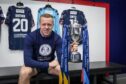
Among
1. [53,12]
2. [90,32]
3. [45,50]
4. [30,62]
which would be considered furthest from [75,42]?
[30,62]

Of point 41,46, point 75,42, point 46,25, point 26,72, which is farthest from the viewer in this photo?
point 75,42

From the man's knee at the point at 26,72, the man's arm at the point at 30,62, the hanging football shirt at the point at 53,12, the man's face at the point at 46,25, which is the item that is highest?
the hanging football shirt at the point at 53,12

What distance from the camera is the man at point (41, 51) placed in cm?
235

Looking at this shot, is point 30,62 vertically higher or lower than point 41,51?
lower

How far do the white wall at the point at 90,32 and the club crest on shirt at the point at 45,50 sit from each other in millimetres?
576

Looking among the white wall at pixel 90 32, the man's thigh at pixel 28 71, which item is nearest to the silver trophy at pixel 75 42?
the white wall at pixel 90 32

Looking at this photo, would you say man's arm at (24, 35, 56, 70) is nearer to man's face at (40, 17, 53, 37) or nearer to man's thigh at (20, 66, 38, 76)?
man's thigh at (20, 66, 38, 76)

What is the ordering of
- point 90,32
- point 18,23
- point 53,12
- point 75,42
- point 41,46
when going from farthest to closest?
point 90,32, point 75,42, point 53,12, point 18,23, point 41,46

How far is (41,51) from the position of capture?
256 centimetres

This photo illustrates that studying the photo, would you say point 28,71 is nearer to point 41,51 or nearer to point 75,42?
point 41,51

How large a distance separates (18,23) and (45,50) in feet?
2.21

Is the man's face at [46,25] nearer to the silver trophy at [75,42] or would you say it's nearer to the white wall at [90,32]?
the white wall at [90,32]

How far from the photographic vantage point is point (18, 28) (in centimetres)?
296

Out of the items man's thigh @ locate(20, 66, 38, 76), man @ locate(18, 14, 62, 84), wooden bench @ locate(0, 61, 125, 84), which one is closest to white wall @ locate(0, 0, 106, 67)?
wooden bench @ locate(0, 61, 125, 84)
